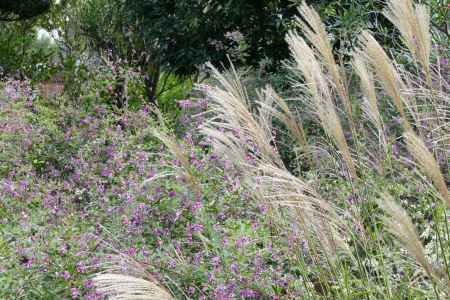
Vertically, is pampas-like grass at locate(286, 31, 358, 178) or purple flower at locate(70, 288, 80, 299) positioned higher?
pampas-like grass at locate(286, 31, 358, 178)

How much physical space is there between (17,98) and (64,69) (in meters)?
4.25

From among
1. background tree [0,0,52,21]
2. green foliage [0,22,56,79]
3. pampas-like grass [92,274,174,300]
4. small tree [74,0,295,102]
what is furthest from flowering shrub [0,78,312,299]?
green foliage [0,22,56,79]

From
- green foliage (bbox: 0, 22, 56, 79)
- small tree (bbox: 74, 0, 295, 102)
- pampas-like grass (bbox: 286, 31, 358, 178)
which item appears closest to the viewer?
pampas-like grass (bbox: 286, 31, 358, 178)

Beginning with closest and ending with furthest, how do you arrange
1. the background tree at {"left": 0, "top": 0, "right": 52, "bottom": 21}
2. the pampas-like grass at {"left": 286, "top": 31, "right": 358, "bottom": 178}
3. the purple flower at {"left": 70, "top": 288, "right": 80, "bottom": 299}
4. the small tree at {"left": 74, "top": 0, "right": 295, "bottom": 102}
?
the pampas-like grass at {"left": 286, "top": 31, "right": 358, "bottom": 178}, the purple flower at {"left": 70, "top": 288, "right": 80, "bottom": 299}, the small tree at {"left": 74, "top": 0, "right": 295, "bottom": 102}, the background tree at {"left": 0, "top": 0, "right": 52, "bottom": 21}

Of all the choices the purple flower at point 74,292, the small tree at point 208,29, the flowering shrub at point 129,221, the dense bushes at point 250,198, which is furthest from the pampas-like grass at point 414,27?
the small tree at point 208,29

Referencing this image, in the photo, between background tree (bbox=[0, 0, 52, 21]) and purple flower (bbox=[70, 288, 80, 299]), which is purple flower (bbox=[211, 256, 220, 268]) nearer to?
purple flower (bbox=[70, 288, 80, 299])

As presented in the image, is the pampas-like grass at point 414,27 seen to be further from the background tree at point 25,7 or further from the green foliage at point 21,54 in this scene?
the green foliage at point 21,54

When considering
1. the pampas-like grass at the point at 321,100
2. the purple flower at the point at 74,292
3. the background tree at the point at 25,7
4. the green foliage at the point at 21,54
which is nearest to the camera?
the pampas-like grass at the point at 321,100

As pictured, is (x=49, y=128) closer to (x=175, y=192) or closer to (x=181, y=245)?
(x=175, y=192)

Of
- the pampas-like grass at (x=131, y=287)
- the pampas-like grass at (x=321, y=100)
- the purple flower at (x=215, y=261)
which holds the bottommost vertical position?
the purple flower at (x=215, y=261)

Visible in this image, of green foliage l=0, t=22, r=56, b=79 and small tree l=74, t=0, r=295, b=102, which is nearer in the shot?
small tree l=74, t=0, r=295, b=102

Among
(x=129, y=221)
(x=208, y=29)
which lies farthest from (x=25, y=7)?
(x=129, y=221)

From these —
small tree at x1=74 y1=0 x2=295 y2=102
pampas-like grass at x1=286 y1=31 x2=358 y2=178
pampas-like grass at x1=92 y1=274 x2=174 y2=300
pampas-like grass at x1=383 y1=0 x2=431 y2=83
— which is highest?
pampas-like grass at x1=383 y1=0 x2=431 y2=83

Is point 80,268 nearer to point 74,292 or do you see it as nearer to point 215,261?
point 74,292
